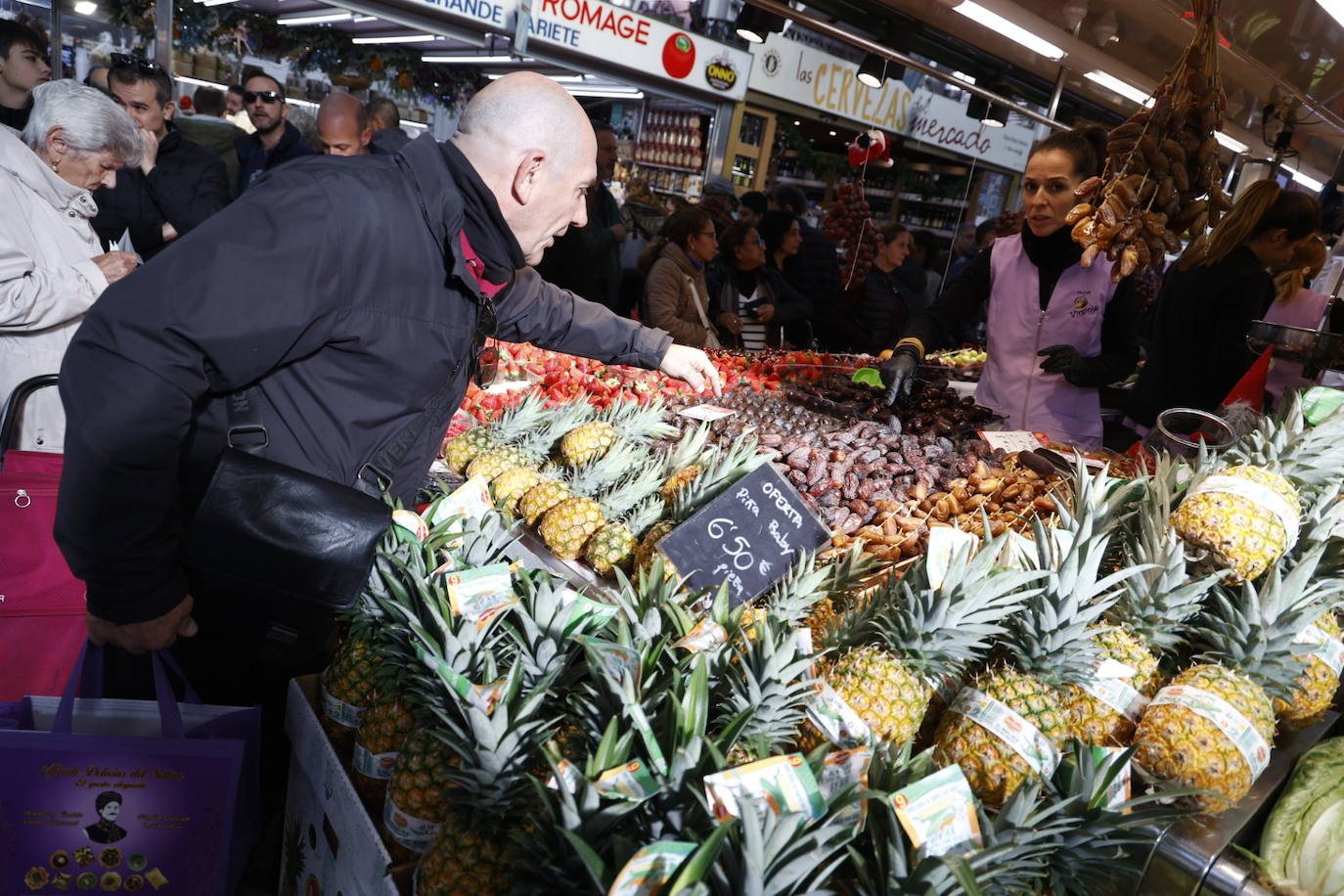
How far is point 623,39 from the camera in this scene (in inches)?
337

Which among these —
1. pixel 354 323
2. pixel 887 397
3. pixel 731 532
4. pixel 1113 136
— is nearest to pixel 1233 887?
pixel 731 532

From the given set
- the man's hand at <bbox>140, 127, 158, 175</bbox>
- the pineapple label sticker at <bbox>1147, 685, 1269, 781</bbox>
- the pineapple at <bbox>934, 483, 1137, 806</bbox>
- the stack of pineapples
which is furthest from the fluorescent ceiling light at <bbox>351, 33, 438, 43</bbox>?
the pineapple label sticker at <bbox>1147, 685, 1269, 781</bbox>

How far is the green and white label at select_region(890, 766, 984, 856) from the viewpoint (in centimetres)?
107

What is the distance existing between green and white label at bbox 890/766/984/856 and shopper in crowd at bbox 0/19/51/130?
5.43m

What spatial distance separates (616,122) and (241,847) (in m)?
9.99

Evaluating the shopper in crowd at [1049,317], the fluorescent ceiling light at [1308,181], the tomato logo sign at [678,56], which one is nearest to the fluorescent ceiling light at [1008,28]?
the shopper in crowd at [1049,317]

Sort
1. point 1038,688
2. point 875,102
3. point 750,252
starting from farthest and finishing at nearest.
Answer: point 875,102 → point 750,252 → point 1038,688

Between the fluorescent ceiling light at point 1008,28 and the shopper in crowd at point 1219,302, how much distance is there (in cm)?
181

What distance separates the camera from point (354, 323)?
1740 mm

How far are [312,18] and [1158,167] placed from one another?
724cm

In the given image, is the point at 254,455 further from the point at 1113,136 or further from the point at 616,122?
the point at 616,122

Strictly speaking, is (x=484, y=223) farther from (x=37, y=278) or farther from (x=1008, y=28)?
(x=1008, y=28)

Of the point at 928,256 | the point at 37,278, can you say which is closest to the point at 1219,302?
the point at 37,278

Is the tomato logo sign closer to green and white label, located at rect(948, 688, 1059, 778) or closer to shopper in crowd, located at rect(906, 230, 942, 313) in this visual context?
shopper in crowd, located at rect(906, 230, 942, 313)
